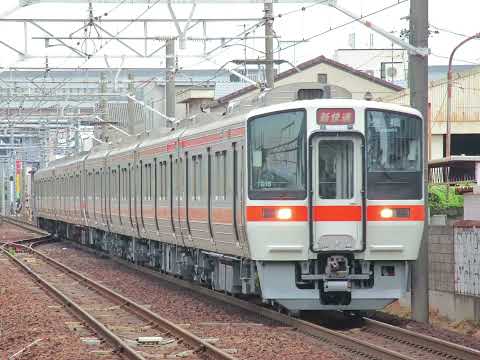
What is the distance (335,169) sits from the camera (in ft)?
45.4

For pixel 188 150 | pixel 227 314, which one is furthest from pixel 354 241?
pixel 188 150

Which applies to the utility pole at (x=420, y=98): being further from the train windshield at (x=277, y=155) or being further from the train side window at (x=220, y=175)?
the train side window at (x=220, y=175)

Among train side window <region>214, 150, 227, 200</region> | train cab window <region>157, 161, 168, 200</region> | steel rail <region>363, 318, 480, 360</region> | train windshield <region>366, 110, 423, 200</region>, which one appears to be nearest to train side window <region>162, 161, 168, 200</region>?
train cab window <region>157, 161, 168, 200</region>

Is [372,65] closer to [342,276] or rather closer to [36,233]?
[36,233]

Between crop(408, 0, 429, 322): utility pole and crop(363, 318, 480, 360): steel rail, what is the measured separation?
3.11 feet

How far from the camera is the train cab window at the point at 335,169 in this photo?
13.8 metres

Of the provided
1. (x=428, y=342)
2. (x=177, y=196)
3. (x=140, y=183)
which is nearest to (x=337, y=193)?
(x=428, y=342)

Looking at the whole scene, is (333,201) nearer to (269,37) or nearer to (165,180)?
(165,180)

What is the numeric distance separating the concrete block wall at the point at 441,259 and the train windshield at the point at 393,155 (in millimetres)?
1402

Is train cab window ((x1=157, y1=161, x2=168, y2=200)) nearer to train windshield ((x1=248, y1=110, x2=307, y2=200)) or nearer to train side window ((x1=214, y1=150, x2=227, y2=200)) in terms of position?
train side window ((x1=214, y1=150, x2=227, y2=200))

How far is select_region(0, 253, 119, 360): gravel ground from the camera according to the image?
11.7 meters

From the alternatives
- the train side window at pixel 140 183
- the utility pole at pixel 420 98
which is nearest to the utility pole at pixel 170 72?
the train side window at pixel 140 183

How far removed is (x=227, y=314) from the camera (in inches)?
613

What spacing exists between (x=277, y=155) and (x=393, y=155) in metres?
1.41
